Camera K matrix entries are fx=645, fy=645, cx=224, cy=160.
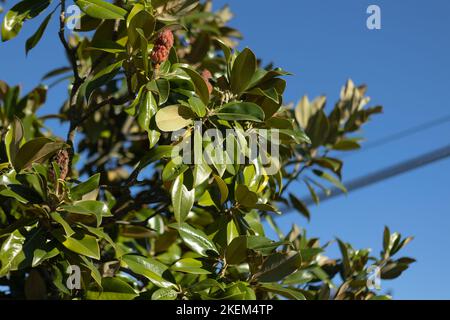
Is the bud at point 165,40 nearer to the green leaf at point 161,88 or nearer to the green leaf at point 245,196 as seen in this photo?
the green leaf at point 161,88

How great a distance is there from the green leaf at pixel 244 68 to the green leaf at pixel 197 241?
35cm

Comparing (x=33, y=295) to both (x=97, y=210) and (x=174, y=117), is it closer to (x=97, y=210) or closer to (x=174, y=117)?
(x=97, y=210)

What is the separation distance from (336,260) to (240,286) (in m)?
0.80

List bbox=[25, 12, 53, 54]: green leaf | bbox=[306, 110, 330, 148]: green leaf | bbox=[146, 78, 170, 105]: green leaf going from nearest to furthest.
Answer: bbox=[146, 78, 170, 105]: green leaf → bbox=[25, 12, 53, 54]: green leaf → bbox=[306, 110, 330, 148]: green leaf

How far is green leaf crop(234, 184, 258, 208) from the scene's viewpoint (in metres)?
1.51

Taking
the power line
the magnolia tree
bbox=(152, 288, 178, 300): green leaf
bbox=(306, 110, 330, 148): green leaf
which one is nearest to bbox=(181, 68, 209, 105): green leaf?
the magnolia tree

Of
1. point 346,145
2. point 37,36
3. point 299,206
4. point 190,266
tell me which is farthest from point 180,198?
point 346,145

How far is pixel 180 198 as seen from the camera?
1426 mm

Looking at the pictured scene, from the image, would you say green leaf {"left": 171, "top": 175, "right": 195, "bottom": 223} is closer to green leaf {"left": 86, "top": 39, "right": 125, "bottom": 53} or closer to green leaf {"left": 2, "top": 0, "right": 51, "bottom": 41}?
green leaf {"left": 86, "top": 39, "right": 125, "bottom": 53}

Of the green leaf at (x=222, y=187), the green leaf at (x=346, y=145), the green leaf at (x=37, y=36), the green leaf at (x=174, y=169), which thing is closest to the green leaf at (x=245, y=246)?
the green leaf at (x=222, y=187)

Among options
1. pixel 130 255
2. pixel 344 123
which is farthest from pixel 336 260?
pixel 130 255

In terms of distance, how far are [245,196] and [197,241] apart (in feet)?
0.51

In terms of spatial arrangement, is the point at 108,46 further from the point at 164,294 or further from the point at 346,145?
the point at 346,145

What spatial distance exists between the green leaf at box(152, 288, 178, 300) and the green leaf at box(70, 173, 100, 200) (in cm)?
27
